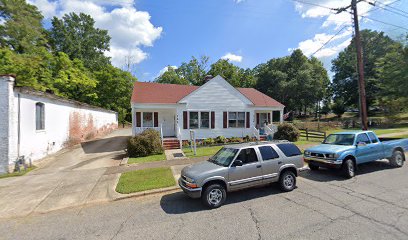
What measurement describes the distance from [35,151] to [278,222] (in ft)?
44.9

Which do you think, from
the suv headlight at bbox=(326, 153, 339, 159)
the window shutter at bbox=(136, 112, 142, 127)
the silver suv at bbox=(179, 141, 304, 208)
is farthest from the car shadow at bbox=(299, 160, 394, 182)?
the window shutter at bbox=(136, 112, 142, 127)

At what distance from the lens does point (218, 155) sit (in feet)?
23.1

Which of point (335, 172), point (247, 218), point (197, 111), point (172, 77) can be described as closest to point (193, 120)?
point (197, 111)

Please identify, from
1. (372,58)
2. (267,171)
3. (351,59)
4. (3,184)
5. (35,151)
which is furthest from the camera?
(351,59)

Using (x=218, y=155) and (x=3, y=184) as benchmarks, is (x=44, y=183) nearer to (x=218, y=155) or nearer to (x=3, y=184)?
(x=3, y=184)

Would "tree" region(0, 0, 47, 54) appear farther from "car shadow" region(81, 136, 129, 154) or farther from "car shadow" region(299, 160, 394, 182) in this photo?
"car shadow" region(299, 160, 394, 182)

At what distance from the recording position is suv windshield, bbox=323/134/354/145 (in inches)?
346

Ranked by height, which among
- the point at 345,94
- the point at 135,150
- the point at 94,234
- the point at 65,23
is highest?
the point at 65,23

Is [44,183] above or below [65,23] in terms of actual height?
below

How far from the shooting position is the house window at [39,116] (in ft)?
40.4

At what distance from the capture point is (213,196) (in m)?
5.70

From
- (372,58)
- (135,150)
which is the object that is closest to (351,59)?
(372,58)

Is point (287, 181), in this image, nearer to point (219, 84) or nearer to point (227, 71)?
point (219, 84)

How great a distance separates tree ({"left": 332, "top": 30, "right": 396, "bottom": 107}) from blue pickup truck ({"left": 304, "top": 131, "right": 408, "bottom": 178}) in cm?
4092
